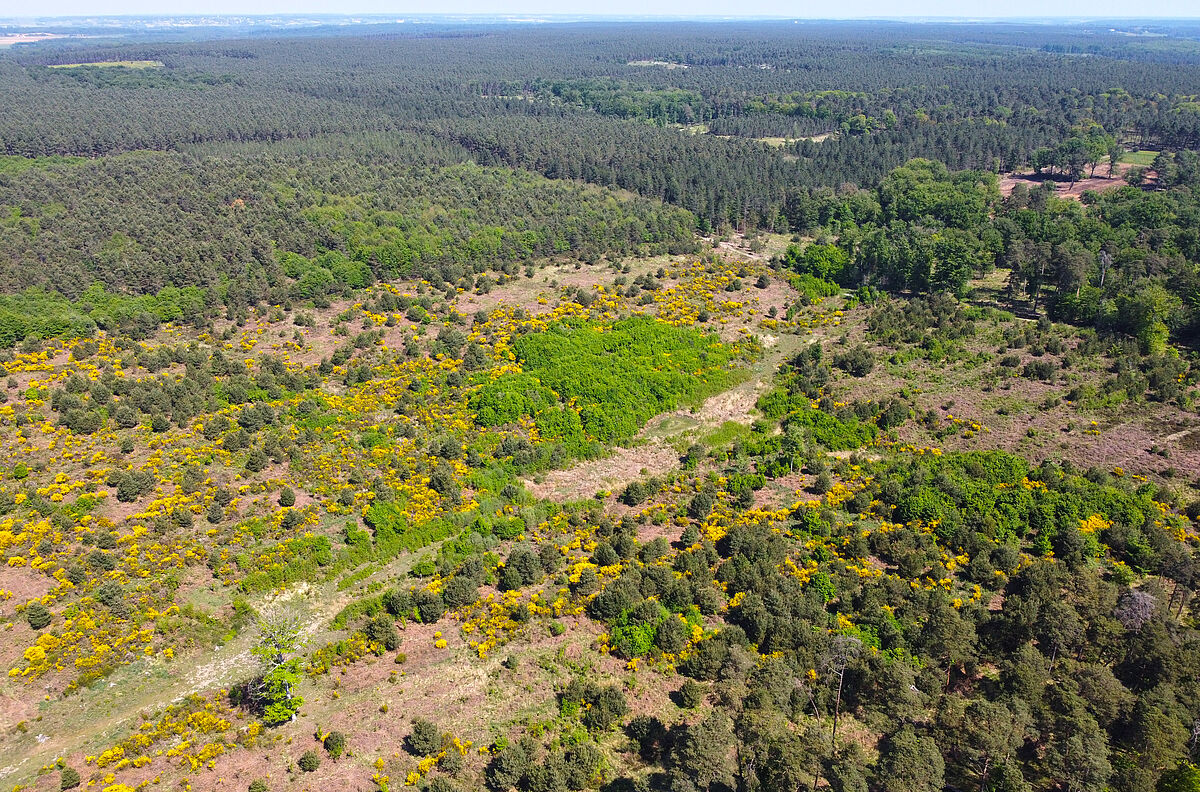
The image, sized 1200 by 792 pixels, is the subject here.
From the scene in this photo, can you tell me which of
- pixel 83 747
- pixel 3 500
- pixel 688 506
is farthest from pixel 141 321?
pixel 688 506

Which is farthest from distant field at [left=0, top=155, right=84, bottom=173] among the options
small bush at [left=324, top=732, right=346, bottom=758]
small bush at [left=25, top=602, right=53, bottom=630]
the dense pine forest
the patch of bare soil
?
the patch of bare soil

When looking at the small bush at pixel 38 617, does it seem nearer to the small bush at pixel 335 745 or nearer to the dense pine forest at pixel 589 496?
the dense pine forest at pixel 589 496

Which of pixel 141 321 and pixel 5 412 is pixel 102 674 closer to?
pixel 5 412

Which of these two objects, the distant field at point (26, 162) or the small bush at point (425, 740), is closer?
the small bush at point (425, 740)

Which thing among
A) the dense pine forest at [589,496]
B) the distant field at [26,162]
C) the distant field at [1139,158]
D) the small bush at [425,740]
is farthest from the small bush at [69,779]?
the distant field at [1139,158]

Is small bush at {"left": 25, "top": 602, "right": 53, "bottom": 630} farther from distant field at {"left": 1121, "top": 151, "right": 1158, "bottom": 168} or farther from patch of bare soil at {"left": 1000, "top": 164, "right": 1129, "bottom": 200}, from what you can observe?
distant field at {"left": 1121, "top": 151, "right": 1158, "bottom": 168}

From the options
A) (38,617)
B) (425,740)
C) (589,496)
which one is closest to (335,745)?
(425,740)

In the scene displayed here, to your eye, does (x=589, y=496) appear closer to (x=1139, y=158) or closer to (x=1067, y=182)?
(x=1067, y=182)
